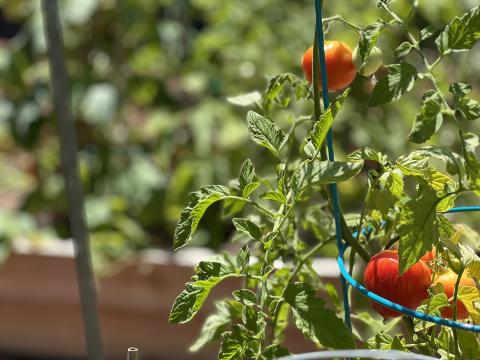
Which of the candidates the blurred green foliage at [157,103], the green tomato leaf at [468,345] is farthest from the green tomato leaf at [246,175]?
the blurred green foliage at [157,103]

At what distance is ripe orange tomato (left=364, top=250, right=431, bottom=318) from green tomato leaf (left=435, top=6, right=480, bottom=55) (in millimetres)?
184

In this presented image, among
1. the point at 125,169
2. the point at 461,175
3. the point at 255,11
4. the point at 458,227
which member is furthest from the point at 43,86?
the point at 461,175

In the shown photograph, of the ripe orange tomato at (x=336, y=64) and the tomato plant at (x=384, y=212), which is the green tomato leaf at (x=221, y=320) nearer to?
the tomato plant at (x=384, y=212)

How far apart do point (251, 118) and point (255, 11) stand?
5.69 ft

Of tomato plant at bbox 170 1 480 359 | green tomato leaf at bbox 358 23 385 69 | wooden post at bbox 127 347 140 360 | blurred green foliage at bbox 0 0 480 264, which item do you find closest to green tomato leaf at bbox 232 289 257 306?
tomato plant at bbox 170 1 480 359

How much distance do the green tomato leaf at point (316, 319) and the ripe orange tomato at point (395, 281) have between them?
54 millimetres

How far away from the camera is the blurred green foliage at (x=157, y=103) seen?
231 centimetres

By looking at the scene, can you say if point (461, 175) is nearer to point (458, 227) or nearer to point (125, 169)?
point (458, 227)

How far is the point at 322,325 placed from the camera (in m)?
0.70

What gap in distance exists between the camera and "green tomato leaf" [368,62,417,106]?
68 cm

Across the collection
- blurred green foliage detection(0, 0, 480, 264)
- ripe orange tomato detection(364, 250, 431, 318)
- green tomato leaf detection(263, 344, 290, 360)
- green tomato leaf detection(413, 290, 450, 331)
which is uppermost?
blurred green foliage detection(0, 0, 480, 264)

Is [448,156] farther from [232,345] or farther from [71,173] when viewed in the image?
[71,173]

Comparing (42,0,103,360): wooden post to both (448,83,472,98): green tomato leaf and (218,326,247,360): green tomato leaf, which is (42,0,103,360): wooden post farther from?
(448,83,472,98): green tomato leaf

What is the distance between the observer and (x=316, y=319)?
70 centimetres
